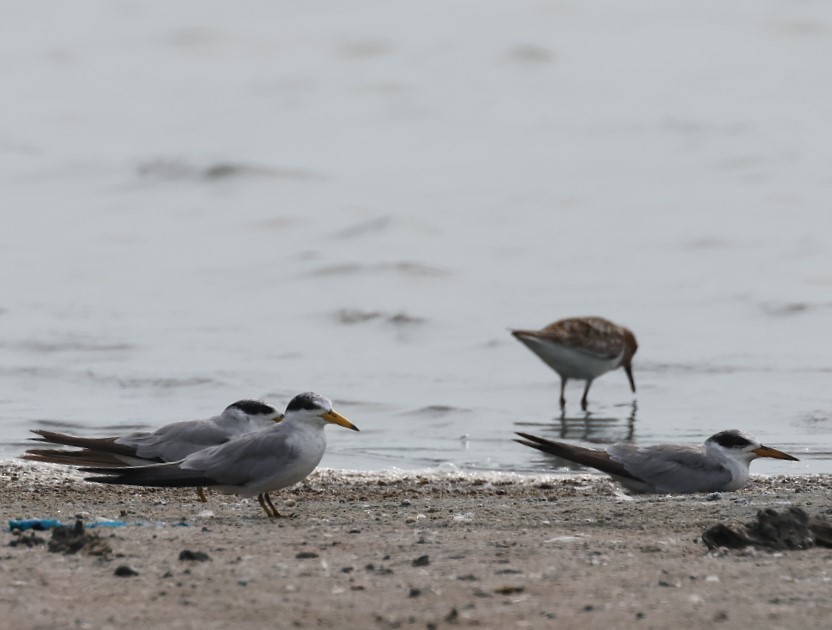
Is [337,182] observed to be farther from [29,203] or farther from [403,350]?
[403,350]

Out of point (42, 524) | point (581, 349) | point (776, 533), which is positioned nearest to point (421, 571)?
point (776, 533)

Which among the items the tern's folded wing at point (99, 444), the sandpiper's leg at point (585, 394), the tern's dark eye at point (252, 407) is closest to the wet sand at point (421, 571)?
the tern's folded wing at point (99, 444)

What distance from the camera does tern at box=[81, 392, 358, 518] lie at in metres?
6.16

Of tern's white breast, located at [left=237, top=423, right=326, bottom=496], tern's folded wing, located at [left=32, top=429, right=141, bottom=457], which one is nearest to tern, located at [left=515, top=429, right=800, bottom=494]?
tern's white breast, located at [left=237, top=423, right=326, bottom=496]

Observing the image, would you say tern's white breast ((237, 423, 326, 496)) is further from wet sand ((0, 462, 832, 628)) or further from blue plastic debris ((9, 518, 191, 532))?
blue plastic debris ((9, 518, 191, 532))

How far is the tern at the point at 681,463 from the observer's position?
7059mm

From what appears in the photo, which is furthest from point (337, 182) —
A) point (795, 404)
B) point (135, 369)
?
point (795, 404)

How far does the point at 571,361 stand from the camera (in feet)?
39.5

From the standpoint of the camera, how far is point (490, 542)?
16.4 ft

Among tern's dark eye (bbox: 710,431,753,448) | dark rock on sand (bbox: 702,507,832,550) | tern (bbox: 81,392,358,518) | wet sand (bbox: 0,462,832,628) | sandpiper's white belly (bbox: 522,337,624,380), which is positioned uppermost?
sandpiper's white belly (bbox: 522,337,624,380)

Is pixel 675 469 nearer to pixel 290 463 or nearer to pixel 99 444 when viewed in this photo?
pixel 290 463

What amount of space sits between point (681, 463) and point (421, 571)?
291 centimetres

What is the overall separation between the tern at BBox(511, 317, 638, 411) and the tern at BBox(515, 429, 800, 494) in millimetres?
4571

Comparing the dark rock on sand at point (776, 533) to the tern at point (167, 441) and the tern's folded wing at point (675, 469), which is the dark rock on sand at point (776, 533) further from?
the tern at point (167, 441)
